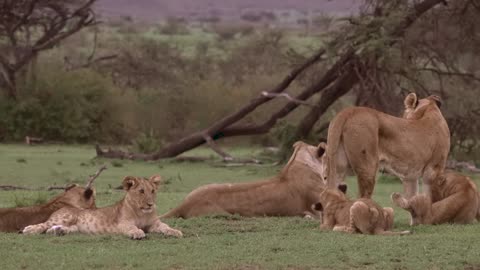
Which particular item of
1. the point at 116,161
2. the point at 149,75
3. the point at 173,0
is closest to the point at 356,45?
the point at 116,161

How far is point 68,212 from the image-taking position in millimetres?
9805

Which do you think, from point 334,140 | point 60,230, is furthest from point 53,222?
point 334,140

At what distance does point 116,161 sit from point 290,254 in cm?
1335

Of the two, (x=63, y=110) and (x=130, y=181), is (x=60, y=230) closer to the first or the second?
(x=130, y=181)

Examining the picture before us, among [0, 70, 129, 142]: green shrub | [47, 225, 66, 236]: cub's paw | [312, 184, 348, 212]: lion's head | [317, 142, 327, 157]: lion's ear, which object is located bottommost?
[0, 70, 129, 142]: green shrub

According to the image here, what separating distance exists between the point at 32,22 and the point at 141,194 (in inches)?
726

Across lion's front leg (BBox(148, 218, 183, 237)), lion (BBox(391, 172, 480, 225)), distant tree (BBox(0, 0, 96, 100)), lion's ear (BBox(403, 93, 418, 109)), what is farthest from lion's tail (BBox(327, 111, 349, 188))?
distant tree (BBox(0, 0, 96, 100))

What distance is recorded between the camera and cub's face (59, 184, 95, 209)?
10172 mm

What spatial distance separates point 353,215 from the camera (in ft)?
31.7

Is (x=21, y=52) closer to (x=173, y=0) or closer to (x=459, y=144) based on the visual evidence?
(x=459, y=144)

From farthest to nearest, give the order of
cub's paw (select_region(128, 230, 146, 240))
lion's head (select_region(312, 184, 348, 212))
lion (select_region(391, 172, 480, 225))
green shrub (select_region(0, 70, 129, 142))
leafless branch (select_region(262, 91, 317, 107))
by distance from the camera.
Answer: green shrub (select_region(0, 70, 129, 142)) → leafless branch (select_region(262, 91, 317, 107)) → lion (select_region(391, 172, 480, 225)) → lion's head (select_region(312, 184, 348, 212)) → cub's paw (select_region(128, 230, 146, 240))

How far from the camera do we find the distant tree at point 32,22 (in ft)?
87.0

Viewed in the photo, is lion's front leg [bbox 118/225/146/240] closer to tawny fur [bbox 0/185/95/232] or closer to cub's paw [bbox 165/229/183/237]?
cub's paw [bbox 165/229/183/237]

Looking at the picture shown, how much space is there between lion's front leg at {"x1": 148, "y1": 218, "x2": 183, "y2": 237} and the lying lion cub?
1333mm
